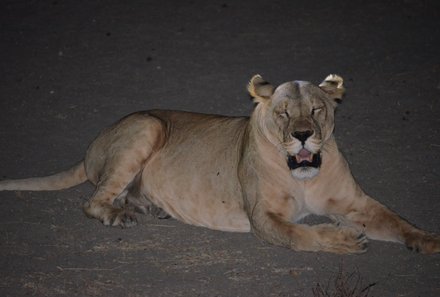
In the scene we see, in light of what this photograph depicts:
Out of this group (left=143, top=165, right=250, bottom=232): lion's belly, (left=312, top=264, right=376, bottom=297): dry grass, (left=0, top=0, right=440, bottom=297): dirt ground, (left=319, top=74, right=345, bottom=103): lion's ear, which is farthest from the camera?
(left=143, top=165, right=250, bottom=232): lion's belly

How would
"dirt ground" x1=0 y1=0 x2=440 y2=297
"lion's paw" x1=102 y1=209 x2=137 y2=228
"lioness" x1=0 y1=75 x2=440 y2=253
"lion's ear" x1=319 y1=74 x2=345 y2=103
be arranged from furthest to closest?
"lion's paw" x1=102 y1=209 x2=137 y2=228
"lion's ear" x1=319 y1=74 x2=345 y2=103
"lioness" x1=0 y1=75 x2=440 y2=253
"dirt ground" x1=0 y1=0 x2=440 y2=297

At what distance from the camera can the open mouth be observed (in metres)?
5.54

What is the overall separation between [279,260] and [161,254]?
0.72m

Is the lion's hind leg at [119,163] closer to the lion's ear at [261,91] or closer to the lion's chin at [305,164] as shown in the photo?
the lion's ear at [261,91]

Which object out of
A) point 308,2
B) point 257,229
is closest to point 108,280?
point 257,229

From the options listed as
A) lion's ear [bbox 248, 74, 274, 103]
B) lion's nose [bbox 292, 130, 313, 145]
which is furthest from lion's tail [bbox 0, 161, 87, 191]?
lion's nose [bbox 292, 130, 313, 145]

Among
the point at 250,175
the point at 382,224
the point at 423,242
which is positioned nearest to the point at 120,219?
the point at 250,175

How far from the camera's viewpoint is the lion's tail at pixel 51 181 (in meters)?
6.53

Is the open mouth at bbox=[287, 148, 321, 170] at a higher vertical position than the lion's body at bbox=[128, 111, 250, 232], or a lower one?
higher

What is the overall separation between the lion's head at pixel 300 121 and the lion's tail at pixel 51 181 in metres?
1.58

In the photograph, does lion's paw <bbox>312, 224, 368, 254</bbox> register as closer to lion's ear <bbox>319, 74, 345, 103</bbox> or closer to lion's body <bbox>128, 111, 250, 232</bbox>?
lion's body <bbox>128, 111, 250, 232</bbox>

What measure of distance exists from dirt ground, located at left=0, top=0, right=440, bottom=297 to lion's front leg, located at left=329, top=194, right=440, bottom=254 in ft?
0.24

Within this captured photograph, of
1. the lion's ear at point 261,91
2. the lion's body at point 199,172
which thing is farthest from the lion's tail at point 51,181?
the lion's ear at point 261,91

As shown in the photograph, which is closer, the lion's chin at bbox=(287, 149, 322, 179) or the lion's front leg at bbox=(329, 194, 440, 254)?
the lion's front leg at bbox=(329, 194, 440, 254)
